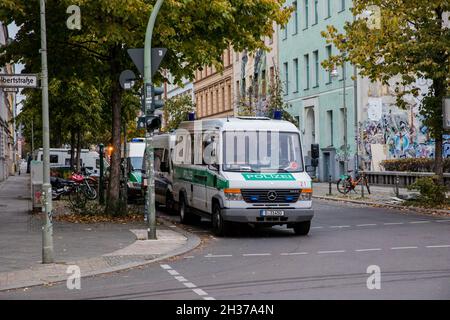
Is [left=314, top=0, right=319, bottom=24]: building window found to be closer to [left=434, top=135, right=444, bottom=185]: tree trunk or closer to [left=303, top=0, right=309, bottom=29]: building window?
[left=303, top=0, right=309, bottom=29]: building window

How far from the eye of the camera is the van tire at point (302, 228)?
18672 mm

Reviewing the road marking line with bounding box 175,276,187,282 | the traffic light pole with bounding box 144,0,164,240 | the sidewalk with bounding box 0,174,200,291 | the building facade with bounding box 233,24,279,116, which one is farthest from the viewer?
the building facade with bounding box 233,24,279,116

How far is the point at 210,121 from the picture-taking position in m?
20.2

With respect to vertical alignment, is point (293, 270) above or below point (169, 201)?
below

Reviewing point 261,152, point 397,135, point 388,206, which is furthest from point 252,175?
point 397,135

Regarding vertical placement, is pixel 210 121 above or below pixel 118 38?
below

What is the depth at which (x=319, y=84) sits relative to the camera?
5394 centimetres

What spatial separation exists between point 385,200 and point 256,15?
11.5 meters

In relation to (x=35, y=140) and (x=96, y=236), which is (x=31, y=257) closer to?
(x=96, y=236)

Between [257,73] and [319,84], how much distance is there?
41.1 ft

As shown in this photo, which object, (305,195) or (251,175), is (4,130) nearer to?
(251,175)

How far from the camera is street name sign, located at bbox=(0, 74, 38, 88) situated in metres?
14.2

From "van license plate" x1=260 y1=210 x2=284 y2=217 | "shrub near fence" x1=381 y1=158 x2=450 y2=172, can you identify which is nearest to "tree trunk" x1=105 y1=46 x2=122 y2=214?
"van license plate" x1=260 y1=210 x2=284 y2=217
